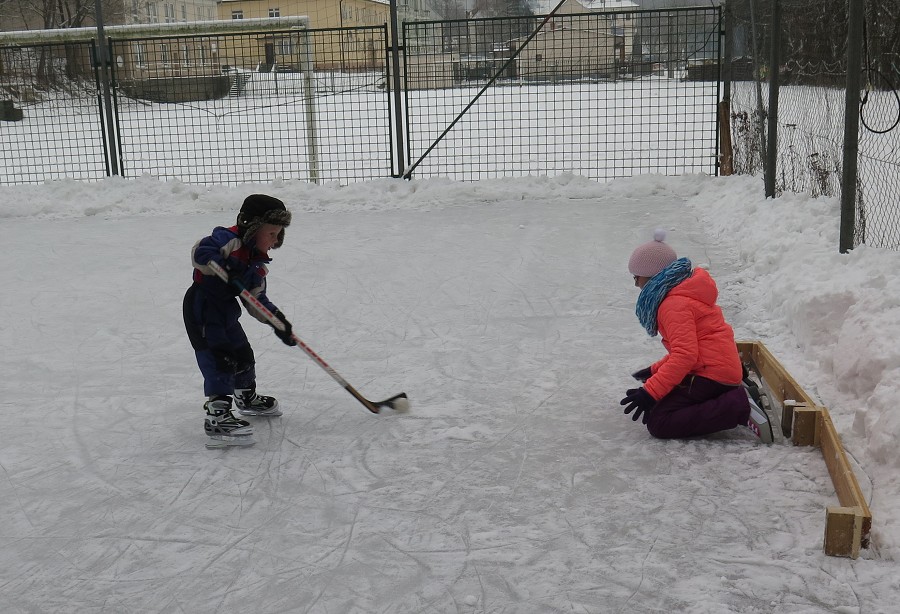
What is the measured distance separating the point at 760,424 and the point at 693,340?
15.5 inches

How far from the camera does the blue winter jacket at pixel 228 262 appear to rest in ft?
11.1

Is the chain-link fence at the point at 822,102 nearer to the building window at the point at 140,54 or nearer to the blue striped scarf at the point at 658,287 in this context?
the blue striped scarf at the point at 658,287

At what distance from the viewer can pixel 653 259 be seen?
3502 mm

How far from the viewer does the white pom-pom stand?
3820mm

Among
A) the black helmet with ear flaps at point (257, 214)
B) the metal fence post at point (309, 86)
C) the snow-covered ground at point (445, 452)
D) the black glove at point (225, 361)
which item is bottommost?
the snow-covered ground at point (445, 452)

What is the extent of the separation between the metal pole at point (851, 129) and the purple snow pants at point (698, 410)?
7.15ft

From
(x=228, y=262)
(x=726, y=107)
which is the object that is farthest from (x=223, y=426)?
(x=726, y=107)

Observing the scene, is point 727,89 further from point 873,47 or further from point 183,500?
point 183,500

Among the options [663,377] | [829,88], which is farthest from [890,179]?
[663,377]

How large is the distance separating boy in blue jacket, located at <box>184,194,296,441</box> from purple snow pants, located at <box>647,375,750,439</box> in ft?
4.77

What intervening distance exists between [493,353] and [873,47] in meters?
3.27

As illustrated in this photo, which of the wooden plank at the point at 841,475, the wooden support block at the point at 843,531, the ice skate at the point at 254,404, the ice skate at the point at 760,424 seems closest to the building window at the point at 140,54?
the ice skate at the point at 254,404

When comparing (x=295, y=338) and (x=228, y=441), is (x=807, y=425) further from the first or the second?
(x=228, y=441)

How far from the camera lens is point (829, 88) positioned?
6.64 meters
